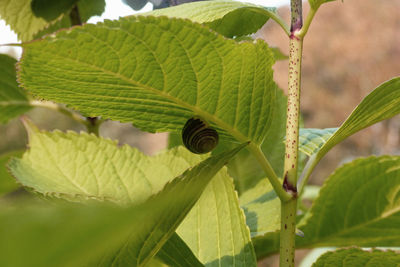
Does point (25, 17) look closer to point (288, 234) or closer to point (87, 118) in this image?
point (87, 118)

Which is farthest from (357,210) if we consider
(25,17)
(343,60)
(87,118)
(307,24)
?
(343,60)

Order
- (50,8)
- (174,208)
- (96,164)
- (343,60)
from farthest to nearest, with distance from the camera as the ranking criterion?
(343,60)
(50,8)
(96,164)
(174,208)

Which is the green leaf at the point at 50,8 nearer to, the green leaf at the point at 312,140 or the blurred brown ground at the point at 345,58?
the green leaf at the point at 312,140

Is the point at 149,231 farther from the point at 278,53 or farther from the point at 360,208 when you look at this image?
the point at 278,53

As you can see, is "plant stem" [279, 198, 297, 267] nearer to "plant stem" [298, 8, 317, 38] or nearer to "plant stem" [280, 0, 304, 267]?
"plant stem" [280, 0, 304, 267]

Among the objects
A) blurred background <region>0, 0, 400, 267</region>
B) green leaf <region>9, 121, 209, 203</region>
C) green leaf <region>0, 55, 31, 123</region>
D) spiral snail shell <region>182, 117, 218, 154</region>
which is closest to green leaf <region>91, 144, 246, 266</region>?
spiral snail shell <region>182, 117, 218, 154</region>

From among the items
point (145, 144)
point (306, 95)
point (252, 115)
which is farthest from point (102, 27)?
point (145, 144)
